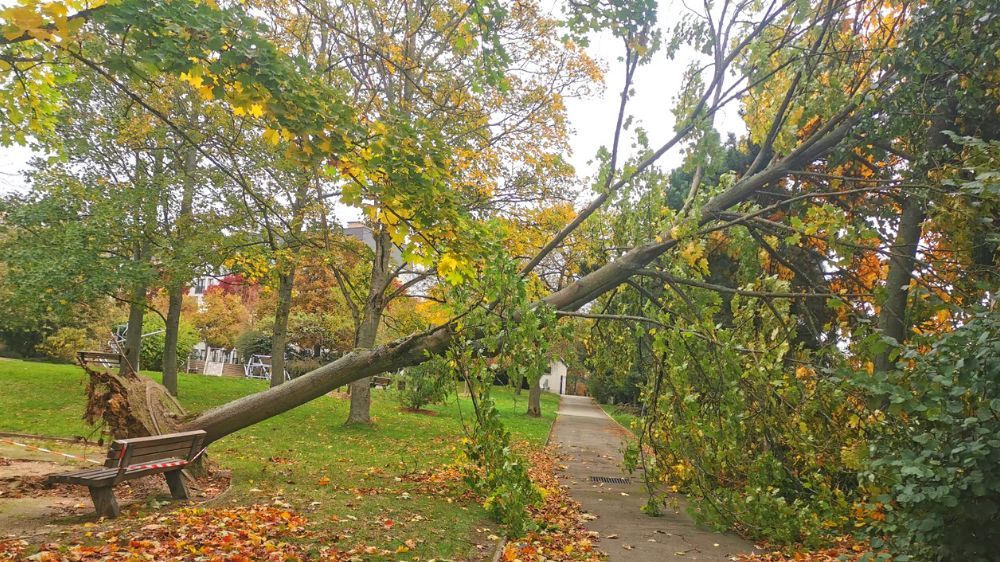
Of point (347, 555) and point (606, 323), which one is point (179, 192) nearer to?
point (606, 323)

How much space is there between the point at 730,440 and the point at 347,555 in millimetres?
3973

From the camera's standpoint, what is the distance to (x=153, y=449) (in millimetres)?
5734

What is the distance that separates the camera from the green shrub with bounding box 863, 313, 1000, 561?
10.9ft

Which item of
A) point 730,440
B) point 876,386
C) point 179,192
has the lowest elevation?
point 730,440

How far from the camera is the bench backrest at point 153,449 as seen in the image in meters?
5.32

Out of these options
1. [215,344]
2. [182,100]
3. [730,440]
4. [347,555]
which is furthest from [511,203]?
[215,344]

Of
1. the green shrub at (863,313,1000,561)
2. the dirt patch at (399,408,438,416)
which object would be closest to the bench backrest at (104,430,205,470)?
the green shrub at (863,313,1000,561)

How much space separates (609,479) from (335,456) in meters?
4.59

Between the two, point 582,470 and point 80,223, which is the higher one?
point 80,223

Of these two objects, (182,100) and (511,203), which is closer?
(182,100)

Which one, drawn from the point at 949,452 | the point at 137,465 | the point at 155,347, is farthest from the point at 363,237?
the point at 949,452

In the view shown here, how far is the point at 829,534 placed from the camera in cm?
654

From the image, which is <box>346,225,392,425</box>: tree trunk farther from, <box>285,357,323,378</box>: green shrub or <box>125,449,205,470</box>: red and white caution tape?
<box>285,357,323,378</box>: green shrub

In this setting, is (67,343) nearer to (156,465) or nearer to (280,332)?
(280,332)
